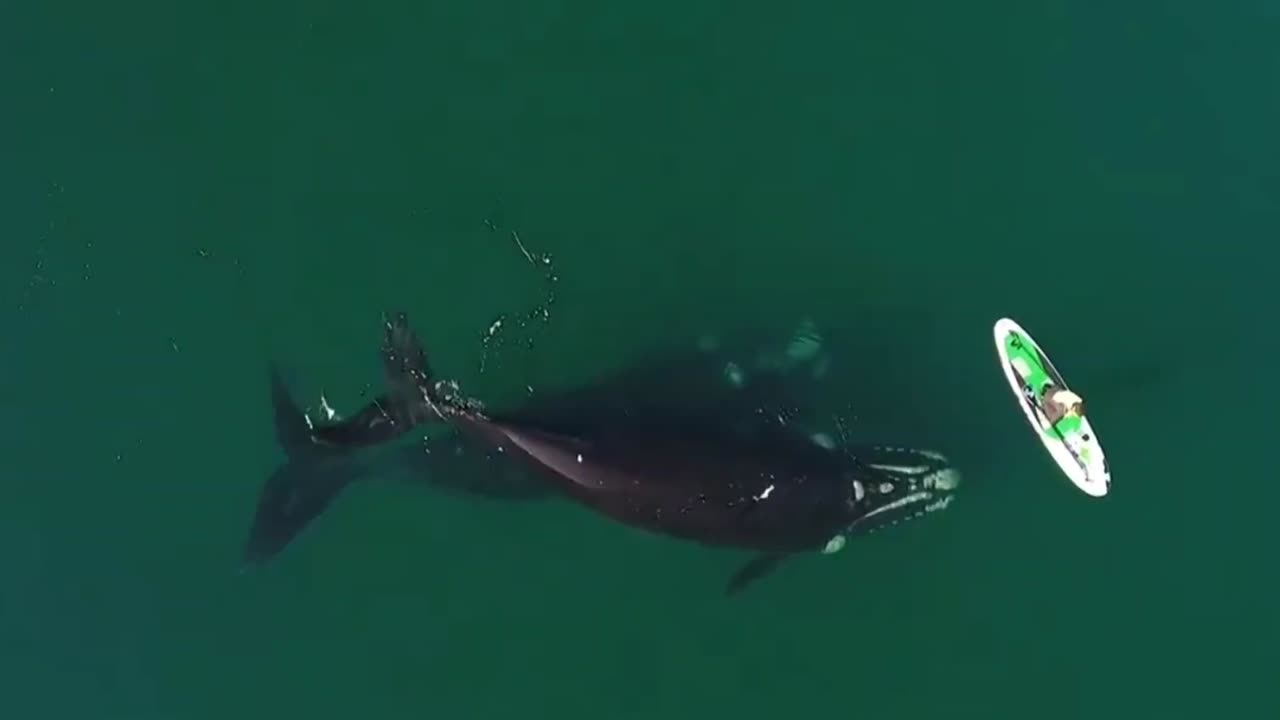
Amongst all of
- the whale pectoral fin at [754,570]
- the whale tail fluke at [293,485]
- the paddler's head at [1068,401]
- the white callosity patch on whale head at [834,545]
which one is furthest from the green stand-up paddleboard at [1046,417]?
the whale tail fluke at [293,485]

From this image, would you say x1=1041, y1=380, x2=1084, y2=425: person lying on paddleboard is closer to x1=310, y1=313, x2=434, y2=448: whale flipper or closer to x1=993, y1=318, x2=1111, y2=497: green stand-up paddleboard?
x1=993, y1=318, x2=1111, y2=497: green stand-up paddleboard

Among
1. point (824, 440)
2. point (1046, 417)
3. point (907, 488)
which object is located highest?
point (1046, 417)

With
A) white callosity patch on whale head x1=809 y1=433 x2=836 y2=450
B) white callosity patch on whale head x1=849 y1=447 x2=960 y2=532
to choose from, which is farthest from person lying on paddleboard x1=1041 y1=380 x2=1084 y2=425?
white callosity patch on whale head x1=809 y1=433 x2=836 y2=450

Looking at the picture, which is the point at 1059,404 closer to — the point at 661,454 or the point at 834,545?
the point at 834,545

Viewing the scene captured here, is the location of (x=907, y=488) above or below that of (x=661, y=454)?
below

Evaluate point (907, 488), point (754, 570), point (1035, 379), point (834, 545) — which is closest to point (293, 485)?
point (754, 570)
